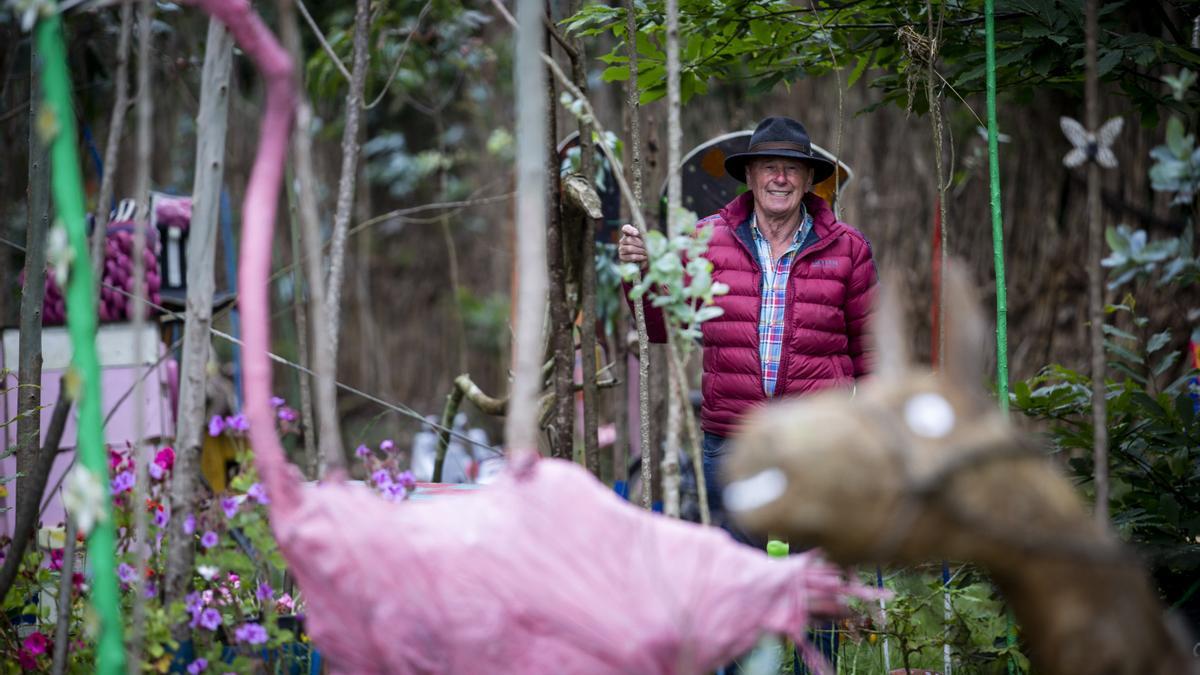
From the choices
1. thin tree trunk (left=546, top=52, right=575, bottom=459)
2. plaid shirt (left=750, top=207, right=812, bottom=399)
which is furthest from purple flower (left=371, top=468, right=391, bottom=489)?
plaid shirt (left=750, top=207, right=812, bottom=399)

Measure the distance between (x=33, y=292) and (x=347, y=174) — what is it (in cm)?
91

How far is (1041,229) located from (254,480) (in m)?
4.97

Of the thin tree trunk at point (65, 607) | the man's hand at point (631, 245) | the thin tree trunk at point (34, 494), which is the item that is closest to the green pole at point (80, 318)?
the thin tree trunk at point (34, 494)

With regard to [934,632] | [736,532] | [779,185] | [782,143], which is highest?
[782,143]

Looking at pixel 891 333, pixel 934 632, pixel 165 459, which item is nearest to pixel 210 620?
pixel 165 459

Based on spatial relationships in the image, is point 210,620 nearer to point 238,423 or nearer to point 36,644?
point 36,644

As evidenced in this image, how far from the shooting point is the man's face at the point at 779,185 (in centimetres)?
282

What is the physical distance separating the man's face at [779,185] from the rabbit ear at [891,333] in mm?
1393

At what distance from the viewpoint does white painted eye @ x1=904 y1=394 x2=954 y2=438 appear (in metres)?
1.35

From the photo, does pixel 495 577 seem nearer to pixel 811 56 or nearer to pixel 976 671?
pixel 976 671

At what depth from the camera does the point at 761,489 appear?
4.40 ft

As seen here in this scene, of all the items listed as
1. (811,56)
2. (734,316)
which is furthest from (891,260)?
(734,316)

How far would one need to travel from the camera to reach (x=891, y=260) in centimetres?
667

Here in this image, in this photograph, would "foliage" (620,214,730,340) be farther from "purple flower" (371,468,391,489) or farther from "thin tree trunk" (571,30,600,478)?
"thin tree trunk" (571,30,600,478)
